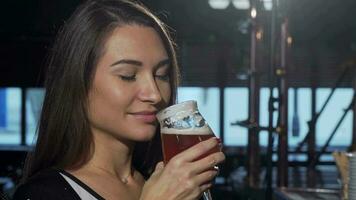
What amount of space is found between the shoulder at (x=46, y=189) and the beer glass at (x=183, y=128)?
7.9 inches

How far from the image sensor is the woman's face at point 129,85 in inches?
37.3

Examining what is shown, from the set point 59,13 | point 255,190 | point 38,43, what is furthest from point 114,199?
point 38,43

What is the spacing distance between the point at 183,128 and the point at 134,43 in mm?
204

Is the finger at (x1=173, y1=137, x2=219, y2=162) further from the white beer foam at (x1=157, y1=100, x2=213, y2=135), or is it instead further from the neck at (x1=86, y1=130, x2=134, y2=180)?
the neck at (x1=86, y1=130, x2=134, y2=180)

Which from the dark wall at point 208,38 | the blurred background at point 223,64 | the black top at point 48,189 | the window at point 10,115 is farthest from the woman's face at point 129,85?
the window at point 10,115

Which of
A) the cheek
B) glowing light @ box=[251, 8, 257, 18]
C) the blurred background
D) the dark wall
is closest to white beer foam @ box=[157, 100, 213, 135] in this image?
the cheek

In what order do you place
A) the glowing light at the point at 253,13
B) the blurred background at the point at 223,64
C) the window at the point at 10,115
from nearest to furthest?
the glowing light at the point at 253,13 → the blurred background at the point at 223,64 → the window at the point at 10,115

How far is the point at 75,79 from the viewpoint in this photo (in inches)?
39.1

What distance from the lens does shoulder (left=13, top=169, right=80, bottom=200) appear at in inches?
35.9

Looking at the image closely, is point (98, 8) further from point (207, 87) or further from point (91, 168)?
point (207, 87)

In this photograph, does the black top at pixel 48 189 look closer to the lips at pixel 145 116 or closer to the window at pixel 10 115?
the lips at pixel 145 116

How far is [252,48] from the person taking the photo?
3924mm

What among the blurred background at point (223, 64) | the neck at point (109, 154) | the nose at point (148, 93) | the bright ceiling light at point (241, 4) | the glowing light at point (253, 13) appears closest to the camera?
the nose at point (148, 93)

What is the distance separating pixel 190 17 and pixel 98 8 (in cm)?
646
